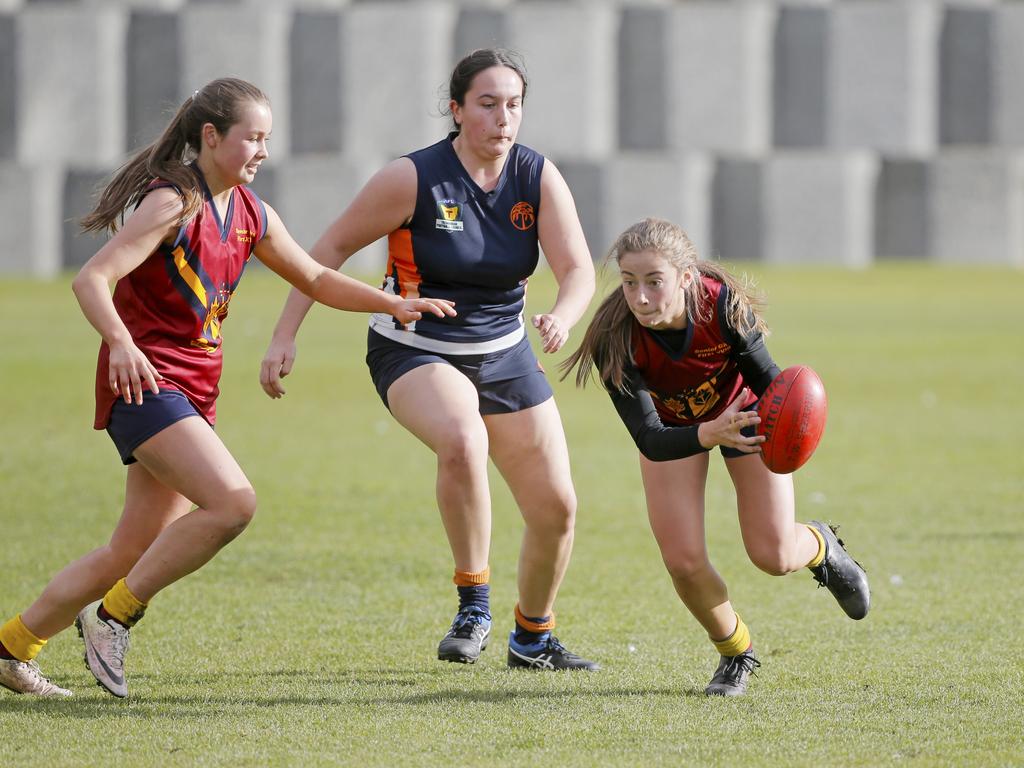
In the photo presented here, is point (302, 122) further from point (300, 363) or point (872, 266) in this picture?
point (300, 363)

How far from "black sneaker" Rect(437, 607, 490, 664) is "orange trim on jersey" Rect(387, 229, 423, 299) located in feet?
3.55

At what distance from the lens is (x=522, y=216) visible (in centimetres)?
483

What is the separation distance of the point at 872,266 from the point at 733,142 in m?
4.30

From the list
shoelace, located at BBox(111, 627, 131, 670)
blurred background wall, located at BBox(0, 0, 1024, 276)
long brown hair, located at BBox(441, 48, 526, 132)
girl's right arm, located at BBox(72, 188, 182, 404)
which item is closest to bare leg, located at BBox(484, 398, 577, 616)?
long brown hair, located at BBox(441, 48, 526, 132)

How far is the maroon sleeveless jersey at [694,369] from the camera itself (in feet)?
14.3

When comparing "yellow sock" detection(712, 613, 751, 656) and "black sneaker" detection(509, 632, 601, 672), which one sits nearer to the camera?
"yellow sock" detection(712, 613, 751, 656)

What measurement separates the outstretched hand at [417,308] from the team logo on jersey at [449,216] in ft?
Answer: 1.10

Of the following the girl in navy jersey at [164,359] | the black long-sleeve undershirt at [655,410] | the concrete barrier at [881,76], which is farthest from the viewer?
the concrete barrier at [881,76]

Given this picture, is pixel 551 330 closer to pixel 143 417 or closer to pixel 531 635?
pixel 531 635

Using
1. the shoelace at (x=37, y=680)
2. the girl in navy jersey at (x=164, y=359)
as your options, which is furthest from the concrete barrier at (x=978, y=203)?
the shoelace at (x=37, y=680)

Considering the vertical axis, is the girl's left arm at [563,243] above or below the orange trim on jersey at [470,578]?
above

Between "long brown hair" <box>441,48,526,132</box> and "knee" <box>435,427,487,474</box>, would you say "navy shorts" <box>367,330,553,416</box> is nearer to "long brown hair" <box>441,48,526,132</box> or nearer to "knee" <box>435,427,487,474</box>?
"knee" <box>435,427,487,474</box>

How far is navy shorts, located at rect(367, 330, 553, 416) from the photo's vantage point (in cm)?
477

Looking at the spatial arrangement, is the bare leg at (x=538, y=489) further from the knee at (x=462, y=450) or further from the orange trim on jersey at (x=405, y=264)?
the orange trim on jersey at (x=405, y=264)
